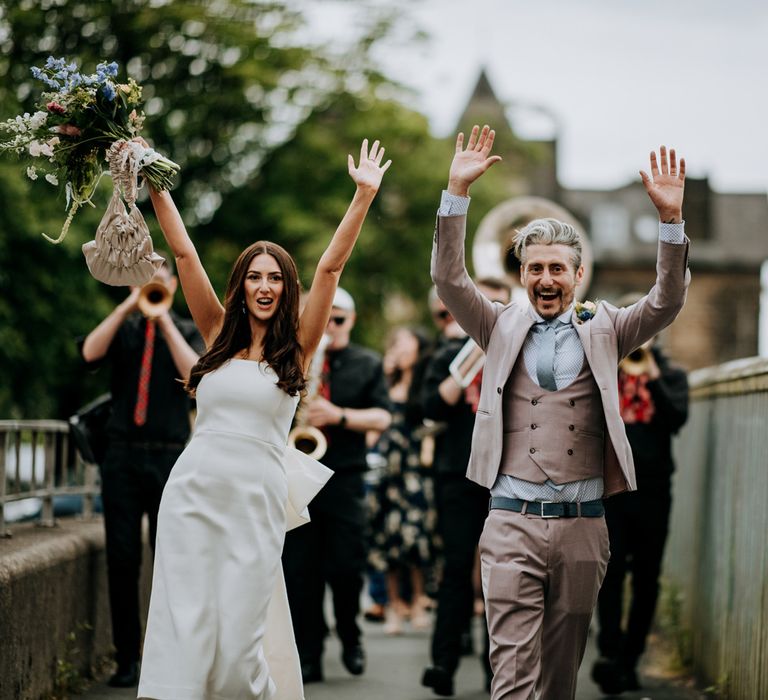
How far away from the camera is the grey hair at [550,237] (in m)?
5.84

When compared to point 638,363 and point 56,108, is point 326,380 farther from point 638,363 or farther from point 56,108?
point 56,108

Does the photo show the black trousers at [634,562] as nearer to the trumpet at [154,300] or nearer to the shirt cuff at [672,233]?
the trumpet at [154,300]

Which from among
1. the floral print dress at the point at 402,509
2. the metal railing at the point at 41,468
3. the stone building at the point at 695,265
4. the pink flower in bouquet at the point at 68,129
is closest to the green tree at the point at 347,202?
the floral print dress at the point at 402,509

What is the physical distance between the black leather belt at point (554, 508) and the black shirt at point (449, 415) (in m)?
3.10

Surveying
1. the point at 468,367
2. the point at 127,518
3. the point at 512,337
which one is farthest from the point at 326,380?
the point at 512,337

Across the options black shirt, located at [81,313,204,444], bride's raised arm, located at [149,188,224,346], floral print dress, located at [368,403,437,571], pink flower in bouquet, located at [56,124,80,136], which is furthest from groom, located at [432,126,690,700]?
floral print dress, located at [368,403,437,571]

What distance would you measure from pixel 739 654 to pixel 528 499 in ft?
8.89

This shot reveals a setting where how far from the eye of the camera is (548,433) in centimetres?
571

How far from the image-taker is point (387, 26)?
3012 cm

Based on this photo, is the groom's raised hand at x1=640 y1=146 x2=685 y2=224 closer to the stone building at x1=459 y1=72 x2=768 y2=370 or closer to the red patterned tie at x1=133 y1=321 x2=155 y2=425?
the red patterned tie at x1=133 y1=321 x2=155 y2=425

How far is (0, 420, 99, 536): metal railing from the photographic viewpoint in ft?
25.3

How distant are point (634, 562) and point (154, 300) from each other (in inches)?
135

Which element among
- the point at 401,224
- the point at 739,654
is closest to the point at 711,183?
the point at 401,224

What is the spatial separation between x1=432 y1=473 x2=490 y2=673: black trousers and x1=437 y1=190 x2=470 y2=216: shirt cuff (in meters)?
3.32
